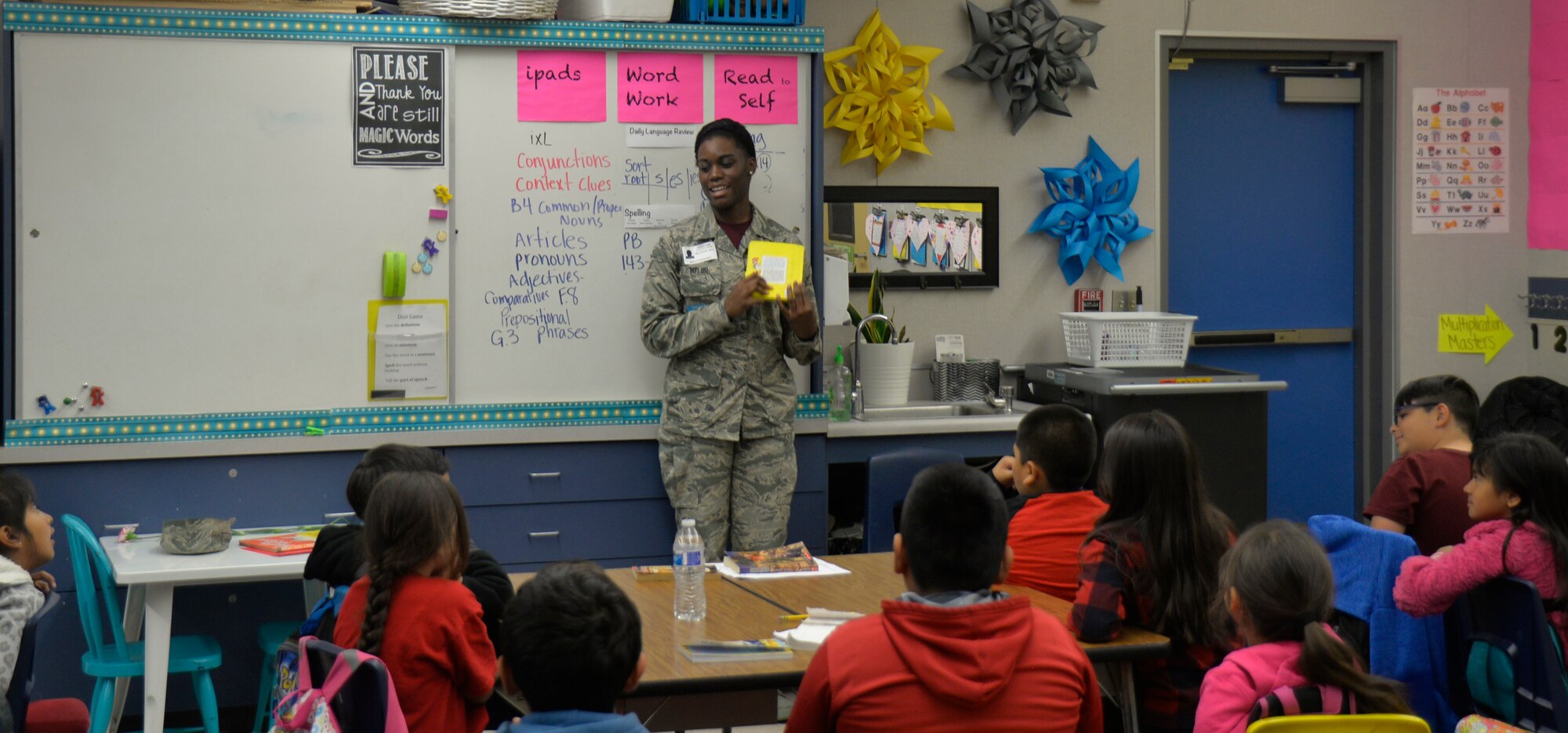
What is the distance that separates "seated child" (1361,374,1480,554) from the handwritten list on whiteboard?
242 cm

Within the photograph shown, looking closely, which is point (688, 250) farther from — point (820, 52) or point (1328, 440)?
point (1328, 440)

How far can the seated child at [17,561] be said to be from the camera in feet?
8.18

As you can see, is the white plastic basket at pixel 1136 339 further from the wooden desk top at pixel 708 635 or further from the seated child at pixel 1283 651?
the seated child at pixel 1283 651

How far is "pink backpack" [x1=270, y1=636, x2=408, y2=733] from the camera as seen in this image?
195 centimetres

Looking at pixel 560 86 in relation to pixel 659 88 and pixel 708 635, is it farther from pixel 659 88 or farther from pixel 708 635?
pixel 708 635

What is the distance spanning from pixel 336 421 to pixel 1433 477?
2.84m

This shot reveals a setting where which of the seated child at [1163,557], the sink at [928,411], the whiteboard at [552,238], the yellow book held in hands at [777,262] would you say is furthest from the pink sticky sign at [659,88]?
the seated child at [1163,557]

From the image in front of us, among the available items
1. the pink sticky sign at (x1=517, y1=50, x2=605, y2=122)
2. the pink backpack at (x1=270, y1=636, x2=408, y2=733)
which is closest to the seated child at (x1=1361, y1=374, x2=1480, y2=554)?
the pink backpack at (x1=270, y1=636, x2=408, y2=733)

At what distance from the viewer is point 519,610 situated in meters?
1.69

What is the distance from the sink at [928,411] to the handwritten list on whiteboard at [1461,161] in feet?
6.61

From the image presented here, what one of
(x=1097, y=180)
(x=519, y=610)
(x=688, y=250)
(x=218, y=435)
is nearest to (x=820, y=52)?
(x=688, y=250)

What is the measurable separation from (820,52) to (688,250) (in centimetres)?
78

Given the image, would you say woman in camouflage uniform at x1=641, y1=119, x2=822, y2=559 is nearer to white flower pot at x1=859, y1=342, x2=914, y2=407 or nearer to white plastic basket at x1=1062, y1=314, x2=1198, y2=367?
white flower pot at x1=859, y1=342, x2=914, y2=407

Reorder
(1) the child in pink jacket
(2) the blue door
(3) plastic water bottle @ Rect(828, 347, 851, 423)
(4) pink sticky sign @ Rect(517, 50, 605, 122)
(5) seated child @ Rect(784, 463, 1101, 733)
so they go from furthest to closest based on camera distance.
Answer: (2) the blue door → (3) plastic water bottle @ Rect(828, 347, 851, 423) → (4) pink sticky sign @ Rect(517, 50, 605, 122) → (1) the child in pink jacket → (5) seated child @ Rect(784, 463, 1101, 733)
